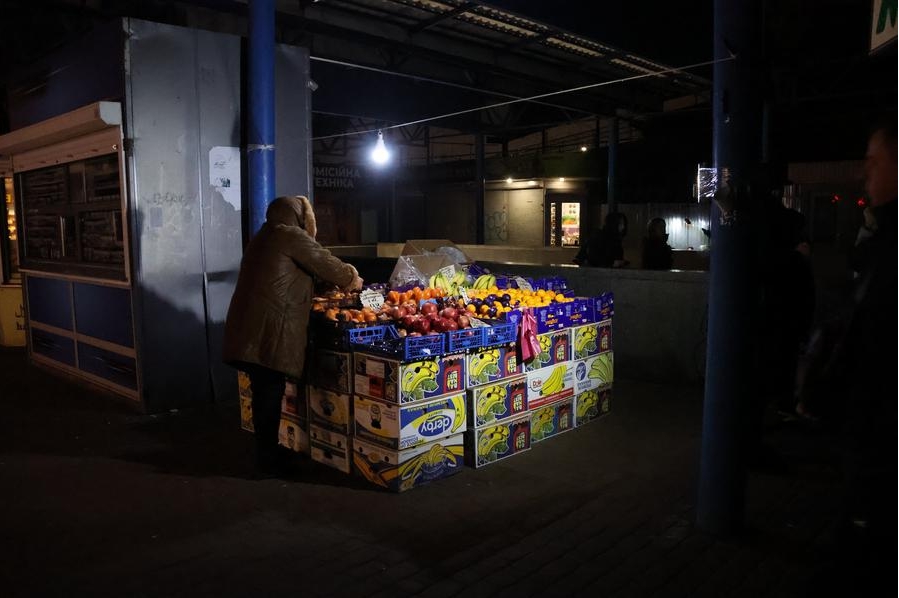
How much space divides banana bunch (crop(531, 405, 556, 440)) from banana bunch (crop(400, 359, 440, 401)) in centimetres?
129

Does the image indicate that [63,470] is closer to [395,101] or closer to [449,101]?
[395,101]

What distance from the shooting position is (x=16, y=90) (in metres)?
9.12

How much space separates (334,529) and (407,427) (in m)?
0.92

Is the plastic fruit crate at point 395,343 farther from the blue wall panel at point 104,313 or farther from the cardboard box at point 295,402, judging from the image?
the blue wall panel at point 104,313

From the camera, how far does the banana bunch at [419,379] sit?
4926 millimetres

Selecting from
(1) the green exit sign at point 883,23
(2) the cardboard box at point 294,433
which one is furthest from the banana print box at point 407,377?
(1) the green exit sign at point 883,23

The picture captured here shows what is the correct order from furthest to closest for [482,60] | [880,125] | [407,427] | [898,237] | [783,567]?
[482,60] < [407,427] < [783,567] < [880,125] < [898,237]

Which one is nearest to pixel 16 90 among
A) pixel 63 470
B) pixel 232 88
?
pixel 232 88

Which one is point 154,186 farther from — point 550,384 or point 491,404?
point 550,384

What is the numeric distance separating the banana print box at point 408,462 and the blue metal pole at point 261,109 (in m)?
3.24

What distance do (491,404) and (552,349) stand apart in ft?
2.98

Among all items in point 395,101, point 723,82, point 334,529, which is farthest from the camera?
point 395,101

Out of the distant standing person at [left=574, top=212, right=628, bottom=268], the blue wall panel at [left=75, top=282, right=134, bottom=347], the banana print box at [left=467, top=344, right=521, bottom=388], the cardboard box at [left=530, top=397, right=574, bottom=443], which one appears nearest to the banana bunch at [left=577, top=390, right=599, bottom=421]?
the cardboard box at [left=530, top=397, right=574, bottom=443]

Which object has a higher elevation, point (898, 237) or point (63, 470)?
point (898, 237)
